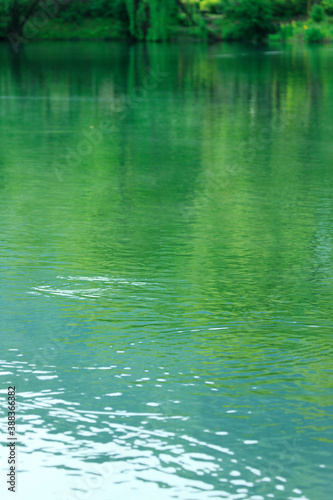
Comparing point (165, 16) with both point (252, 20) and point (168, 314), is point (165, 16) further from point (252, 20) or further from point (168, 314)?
point (168, 314)

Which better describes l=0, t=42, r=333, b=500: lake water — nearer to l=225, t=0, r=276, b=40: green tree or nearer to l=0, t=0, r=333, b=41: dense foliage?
l=0, t=0, r=333, b=41: dense foliage

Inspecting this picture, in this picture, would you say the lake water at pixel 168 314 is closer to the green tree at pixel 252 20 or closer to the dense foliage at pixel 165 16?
the dense foliage at pixel 165 16

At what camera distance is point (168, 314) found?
557 centimetres

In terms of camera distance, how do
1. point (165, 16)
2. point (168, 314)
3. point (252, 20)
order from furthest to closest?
1. point (252, 20)
2. point (165, 16)
3. point (168, 314)

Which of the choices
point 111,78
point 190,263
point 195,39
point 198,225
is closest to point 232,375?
point 190,263

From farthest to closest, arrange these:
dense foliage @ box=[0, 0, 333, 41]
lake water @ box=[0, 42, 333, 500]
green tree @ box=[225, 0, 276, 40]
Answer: green tree @ box=[225, 0, 276, 40], dense foliage @ box=[0, 0, 333, 41], lake water @ box=[0, 42, 333, 500]

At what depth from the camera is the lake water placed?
3783 mm

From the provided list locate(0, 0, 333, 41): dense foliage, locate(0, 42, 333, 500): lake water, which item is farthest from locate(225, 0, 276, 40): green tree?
locate(0, 42, 333, 500): lake water

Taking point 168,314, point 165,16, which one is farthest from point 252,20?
point 168,314

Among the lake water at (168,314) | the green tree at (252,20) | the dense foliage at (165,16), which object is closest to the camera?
the lake water at (168,314)

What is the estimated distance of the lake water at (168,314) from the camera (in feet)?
12.4

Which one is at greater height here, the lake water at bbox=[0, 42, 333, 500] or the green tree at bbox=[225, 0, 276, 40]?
the green tree at bbox=[225, 0, 276, 40]

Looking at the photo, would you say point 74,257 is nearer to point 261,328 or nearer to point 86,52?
point 261,328

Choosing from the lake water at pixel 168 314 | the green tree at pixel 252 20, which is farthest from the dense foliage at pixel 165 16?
the lake water at pixel 168 314
